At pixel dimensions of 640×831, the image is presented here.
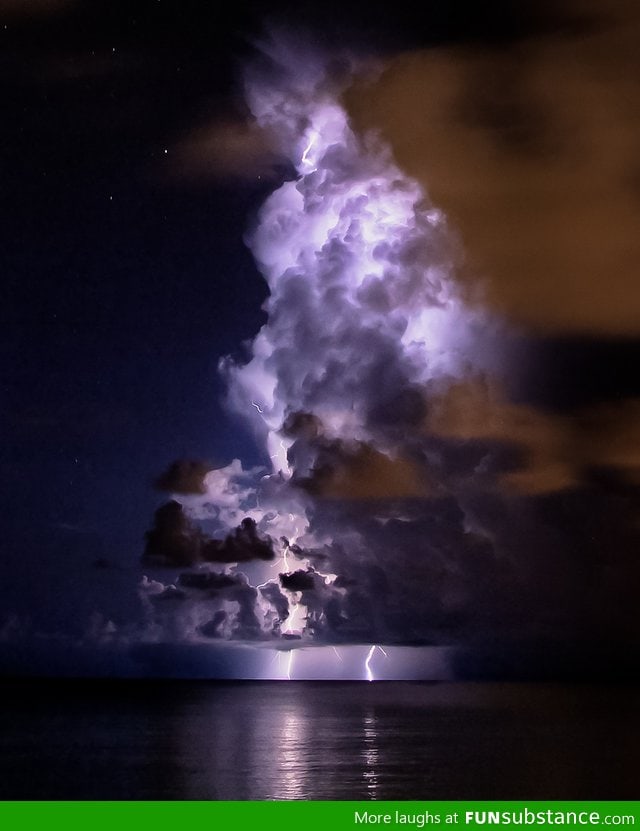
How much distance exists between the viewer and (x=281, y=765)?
58.2 metres
